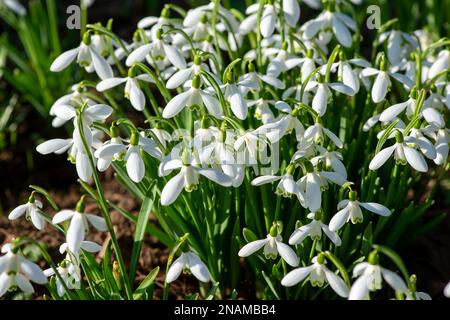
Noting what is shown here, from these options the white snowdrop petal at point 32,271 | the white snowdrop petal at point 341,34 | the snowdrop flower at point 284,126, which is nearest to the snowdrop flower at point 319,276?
the snowdrop flower at point 284,126

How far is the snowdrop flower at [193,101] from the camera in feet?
6.00

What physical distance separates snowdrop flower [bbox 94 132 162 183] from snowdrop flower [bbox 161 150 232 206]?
87 mm

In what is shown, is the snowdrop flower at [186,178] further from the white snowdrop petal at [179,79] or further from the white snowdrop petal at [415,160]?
the white snowdrop petal at [415,160]

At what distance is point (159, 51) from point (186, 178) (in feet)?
1.94

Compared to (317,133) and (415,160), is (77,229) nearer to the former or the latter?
(317,133)

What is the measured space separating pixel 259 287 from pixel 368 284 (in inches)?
29.4

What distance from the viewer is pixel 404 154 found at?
1806 millimetres

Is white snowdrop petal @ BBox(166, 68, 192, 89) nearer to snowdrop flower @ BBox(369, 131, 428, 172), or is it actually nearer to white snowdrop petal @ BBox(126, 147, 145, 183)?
white snowdrop petal @ BBox(126, 147, 145, 183)

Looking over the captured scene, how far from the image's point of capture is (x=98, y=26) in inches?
82.5

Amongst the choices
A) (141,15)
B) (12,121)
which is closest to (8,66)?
(12,121)

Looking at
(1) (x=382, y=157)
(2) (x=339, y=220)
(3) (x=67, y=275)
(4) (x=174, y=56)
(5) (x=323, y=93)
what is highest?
(4) (x=174, y=56)

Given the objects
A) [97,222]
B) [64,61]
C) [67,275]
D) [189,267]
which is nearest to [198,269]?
[189,267]

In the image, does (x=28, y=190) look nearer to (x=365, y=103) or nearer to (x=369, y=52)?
(x=365, y=103)

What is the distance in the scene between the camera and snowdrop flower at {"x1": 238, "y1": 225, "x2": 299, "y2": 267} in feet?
5.66
